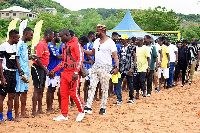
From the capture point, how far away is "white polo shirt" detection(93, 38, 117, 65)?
299 inches

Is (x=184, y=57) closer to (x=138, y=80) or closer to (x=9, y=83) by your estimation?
(x=138, y=80)

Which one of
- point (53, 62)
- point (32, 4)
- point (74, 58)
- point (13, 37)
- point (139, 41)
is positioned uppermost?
point (32, 4)

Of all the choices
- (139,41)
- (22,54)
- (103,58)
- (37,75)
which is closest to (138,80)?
(139,41)

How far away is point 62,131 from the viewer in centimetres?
605

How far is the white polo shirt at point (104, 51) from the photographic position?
760 centimetres

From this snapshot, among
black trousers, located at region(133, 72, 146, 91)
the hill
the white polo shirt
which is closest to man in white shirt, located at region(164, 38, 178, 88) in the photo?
→ black trousers, located at region(133, 72, 146, 91)

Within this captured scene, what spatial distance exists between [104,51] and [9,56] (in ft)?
7.30

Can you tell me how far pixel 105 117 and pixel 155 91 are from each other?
5650 millimetres

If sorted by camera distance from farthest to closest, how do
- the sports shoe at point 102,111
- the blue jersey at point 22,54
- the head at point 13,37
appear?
1. the sports shoe at point 102,111
2. the blue jersey at point 22,54
3. the head at point 13,37

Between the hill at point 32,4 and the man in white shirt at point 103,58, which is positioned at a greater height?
the hill at point 32,4

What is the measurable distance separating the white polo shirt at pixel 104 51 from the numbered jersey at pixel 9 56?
6.61 feet

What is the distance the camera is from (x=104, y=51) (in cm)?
762

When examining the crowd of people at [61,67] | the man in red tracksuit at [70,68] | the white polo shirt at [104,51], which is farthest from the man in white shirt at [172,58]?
the man in red tracksuit at [70,68]

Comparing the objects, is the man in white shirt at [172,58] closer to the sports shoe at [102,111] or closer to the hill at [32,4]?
the sports shoe at [102,111]
